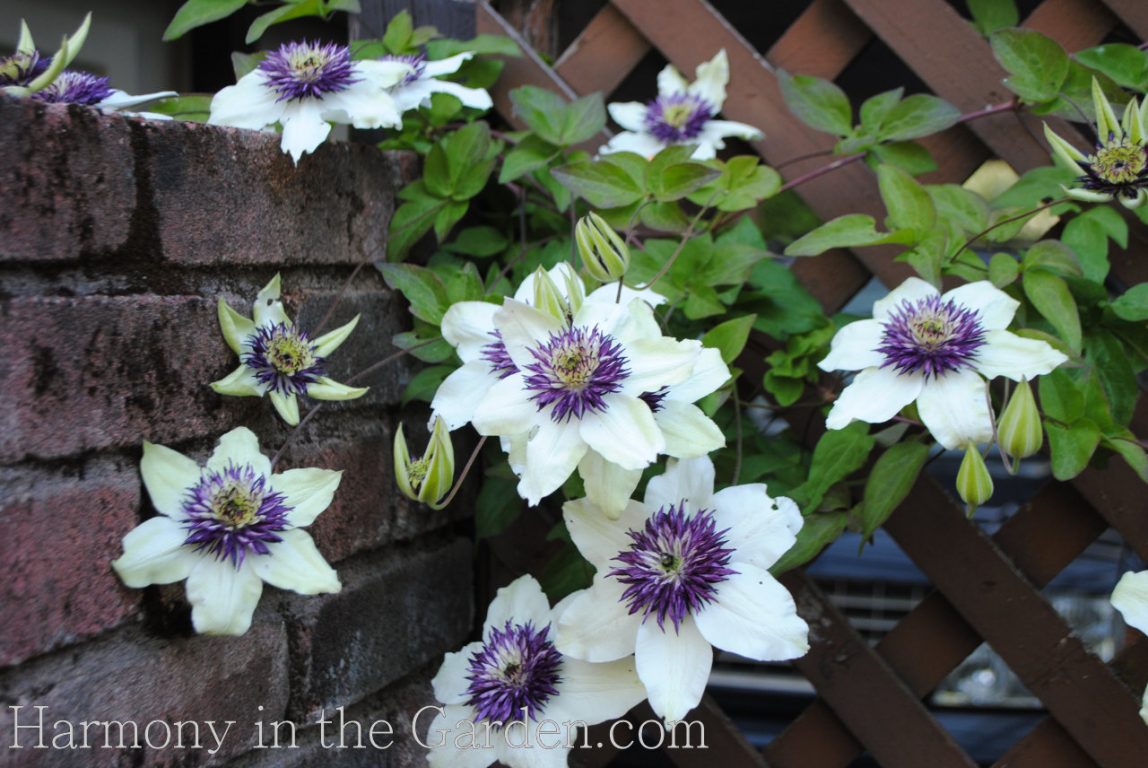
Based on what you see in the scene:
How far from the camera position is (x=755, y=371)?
1.02m

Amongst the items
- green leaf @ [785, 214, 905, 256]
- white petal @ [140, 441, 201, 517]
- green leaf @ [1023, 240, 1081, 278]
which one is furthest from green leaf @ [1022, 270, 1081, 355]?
white petal @ [140, 441, 201, 517]

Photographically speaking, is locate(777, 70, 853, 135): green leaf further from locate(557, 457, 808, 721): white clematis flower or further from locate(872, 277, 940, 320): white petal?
locate(557, 457, 808, 721): white clematis flower

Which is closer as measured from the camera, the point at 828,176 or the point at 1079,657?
the point at 1079,657

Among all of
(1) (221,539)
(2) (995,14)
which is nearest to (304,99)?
(1) (221,539)

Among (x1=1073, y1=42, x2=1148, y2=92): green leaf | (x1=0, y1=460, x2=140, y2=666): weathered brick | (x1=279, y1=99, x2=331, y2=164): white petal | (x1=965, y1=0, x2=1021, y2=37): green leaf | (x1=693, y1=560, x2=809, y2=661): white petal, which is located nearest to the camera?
(x1=0, y1=460, x2=140, y2=666): weathered brick

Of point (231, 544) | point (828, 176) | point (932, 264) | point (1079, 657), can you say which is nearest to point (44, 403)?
point (231, 544)

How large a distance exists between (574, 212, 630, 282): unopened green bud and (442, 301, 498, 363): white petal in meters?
0.10

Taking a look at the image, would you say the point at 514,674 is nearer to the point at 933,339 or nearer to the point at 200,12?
the point at 933,339

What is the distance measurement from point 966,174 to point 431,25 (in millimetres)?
613

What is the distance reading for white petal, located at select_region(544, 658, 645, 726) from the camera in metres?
0.76

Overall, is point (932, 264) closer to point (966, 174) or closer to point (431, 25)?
point (966, 174)

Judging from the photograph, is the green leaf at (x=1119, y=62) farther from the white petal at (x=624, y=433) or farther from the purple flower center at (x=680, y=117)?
the white petal at (x=624, y=433)

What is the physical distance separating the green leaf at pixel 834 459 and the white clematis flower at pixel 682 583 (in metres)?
0.12

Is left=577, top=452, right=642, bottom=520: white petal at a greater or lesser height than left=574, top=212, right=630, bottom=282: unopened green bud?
lesser
